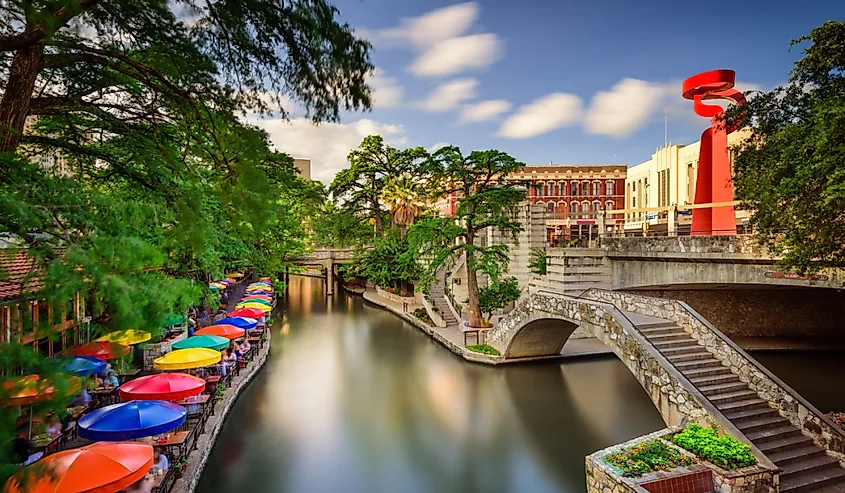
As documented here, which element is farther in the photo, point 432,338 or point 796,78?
point 432,338

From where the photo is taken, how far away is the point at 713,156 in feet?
80.6

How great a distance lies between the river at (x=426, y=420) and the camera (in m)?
11.7

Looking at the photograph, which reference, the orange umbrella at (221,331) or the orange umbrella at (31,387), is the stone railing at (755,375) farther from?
the orange umbrella at (221,331)

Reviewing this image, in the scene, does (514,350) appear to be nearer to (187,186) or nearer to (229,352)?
(229,352)

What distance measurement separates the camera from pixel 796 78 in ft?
32.0

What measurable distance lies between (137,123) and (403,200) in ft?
102

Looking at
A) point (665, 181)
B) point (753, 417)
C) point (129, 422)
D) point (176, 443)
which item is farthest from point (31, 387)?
point (665, 181)

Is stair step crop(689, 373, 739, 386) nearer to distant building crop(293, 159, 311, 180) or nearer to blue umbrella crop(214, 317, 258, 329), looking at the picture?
blue umbrella crop(214, 317, 258, 329)

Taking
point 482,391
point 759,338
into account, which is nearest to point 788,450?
point 482,391

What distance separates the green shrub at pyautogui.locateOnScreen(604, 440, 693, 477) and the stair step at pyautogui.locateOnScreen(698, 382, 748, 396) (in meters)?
2.22

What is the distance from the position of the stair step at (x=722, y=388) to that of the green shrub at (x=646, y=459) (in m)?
2.22

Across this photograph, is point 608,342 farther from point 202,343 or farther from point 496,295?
point 202,343

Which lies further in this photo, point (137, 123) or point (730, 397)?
point (730, 397)

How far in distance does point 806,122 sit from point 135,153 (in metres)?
11.4
